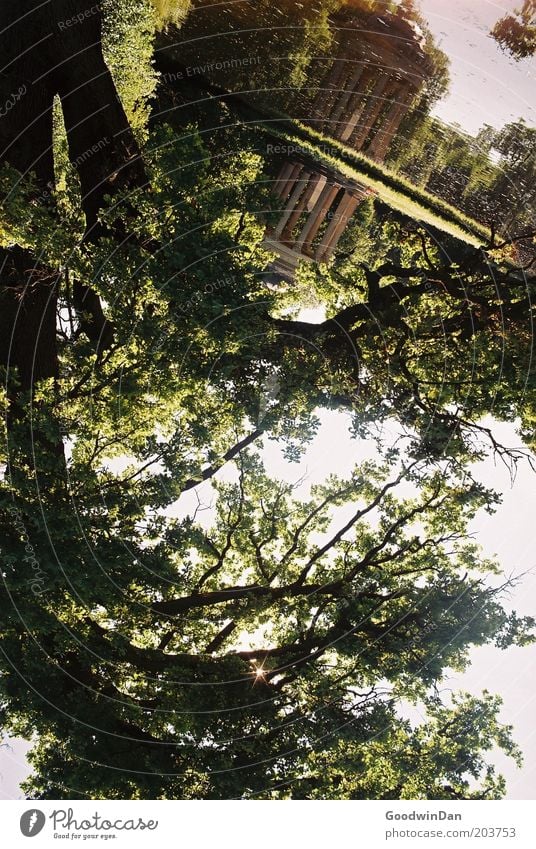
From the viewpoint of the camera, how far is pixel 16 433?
43.2ft

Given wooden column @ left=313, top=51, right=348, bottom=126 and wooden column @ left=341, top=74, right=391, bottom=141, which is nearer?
wooden column @ left=341, top=74, right=391, bottom=141

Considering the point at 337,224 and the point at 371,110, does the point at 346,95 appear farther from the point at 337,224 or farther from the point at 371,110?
the point at 337,224

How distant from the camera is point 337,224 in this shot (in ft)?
52.2

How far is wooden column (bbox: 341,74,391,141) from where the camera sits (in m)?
16.0

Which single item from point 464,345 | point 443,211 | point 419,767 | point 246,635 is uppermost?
point 443,211

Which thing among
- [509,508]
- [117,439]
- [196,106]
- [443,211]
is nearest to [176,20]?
[196,106]

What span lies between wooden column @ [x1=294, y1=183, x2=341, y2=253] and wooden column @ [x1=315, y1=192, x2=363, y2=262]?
30 cm

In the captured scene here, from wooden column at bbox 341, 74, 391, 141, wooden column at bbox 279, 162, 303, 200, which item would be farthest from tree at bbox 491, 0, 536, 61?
wooden column at bbox 279, 162, 303, 200

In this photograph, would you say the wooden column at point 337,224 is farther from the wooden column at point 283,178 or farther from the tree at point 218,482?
the wooden column at point 283,178

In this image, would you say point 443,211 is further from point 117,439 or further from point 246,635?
point 246,635

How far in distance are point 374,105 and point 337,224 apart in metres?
3.57

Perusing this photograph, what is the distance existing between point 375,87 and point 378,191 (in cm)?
284

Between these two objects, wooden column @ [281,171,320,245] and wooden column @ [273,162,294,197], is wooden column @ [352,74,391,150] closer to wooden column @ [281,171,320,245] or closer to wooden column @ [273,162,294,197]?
wooden column @ [273,162,294,197]
